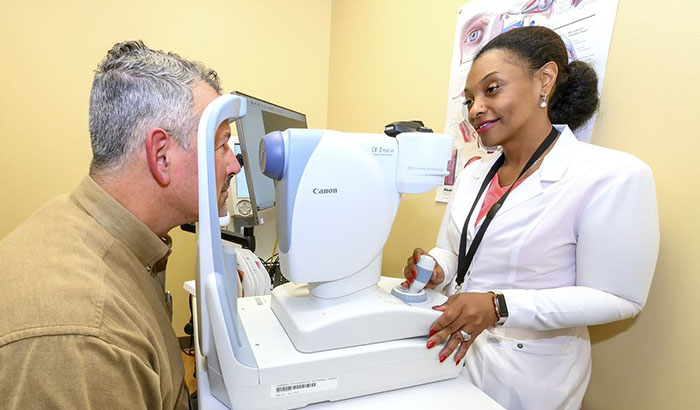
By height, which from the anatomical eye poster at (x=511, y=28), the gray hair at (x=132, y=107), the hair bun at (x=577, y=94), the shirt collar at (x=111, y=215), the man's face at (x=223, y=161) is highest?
the anatomical eye poster at (x=511, y=28)

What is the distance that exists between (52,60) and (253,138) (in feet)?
5.18

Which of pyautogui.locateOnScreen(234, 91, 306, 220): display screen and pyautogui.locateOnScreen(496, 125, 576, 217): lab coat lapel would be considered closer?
pyautogui.locateOnScreen(496, 125, 576, 217): lab coat lapel

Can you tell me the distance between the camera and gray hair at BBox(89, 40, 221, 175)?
1.89 feet

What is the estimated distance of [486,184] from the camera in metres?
0.98

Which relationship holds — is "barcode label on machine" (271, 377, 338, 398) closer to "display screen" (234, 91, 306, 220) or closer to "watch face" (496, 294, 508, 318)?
"watch face" (496, 294, 508, 318)

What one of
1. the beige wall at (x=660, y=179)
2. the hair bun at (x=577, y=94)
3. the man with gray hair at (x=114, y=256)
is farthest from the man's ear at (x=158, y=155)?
the beige wall at (x=660, y=179)

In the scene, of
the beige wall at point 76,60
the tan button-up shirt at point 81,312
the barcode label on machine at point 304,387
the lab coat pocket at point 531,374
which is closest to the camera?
the tan button-up shirt at point 81,312

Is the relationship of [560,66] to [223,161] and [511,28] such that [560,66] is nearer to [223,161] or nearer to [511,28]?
[511,28]

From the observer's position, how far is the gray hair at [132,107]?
0.58m

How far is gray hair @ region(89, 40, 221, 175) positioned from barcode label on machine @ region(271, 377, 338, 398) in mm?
435

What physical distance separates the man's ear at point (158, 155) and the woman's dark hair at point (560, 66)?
798 millimetres

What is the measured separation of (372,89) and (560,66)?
1237 millimetres

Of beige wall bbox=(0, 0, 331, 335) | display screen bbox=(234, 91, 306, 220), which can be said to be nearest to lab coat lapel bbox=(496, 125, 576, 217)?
display screen bbox=(234, 91, 306, 220)

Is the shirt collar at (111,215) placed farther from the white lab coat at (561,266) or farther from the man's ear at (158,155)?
the white lab coat at (561,266)
